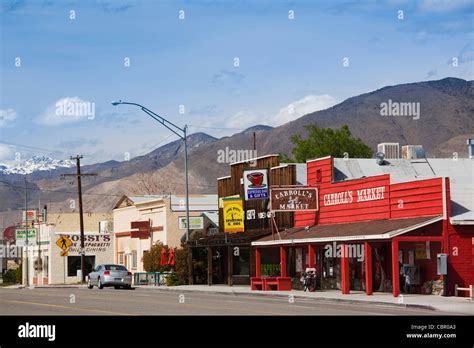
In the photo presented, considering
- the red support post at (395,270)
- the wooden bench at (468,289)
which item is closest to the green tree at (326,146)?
the wooden bench at (468,289)

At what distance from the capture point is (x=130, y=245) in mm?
81500

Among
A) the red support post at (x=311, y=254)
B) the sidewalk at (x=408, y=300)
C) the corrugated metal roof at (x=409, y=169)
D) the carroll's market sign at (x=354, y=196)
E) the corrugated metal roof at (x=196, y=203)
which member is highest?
the corrugated metal roof at (x=409, y=169)

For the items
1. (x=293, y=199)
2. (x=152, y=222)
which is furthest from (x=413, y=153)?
(x=152, y=222)

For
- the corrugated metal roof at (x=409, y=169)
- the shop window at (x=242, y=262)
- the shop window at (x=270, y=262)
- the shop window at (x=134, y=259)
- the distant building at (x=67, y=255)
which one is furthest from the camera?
the distant building at (x=67, y=255)

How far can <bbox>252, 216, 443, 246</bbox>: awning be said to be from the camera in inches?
1633

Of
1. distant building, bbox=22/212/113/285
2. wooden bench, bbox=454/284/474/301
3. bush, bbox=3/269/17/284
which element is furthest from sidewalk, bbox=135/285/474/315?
bush, bbox=3/269/17/284

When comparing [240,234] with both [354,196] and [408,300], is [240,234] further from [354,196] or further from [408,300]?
[408,300]

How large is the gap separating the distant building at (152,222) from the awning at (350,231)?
16593mm

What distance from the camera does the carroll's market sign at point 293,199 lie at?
2026 inches

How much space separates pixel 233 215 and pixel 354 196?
44.8 ft

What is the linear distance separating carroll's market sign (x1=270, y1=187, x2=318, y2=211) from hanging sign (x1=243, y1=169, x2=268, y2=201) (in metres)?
6.26

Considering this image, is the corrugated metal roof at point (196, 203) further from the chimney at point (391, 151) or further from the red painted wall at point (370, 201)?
the red painted wall at point (370, 201)
